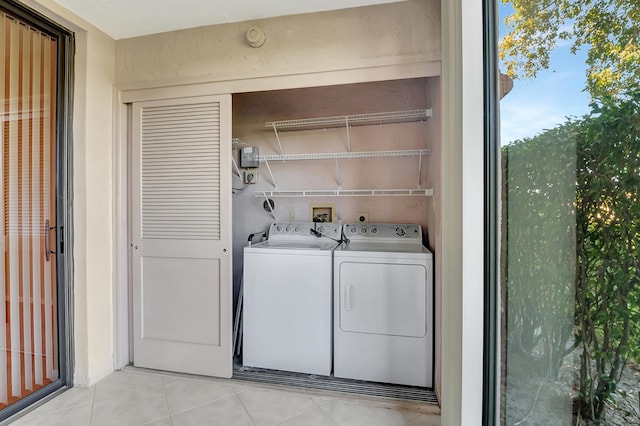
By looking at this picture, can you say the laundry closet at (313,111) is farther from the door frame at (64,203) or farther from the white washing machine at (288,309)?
the door frame at (64,203)

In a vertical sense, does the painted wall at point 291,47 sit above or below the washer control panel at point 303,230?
above

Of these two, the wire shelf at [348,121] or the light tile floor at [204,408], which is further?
the wire shelf at [348,121]

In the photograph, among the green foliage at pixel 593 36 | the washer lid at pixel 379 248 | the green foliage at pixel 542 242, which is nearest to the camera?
the green foliage at pixel 593 36

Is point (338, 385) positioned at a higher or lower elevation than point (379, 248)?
lower

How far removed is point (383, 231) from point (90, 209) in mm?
2269

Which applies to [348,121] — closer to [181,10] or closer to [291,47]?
[291,47]

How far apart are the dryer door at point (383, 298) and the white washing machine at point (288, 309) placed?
0.15m

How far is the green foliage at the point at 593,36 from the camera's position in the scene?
58 cm

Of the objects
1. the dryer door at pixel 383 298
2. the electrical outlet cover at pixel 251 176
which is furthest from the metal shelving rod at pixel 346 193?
the dryer door at pixel 383 298

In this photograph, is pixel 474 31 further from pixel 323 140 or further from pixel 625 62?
pixel 323 140

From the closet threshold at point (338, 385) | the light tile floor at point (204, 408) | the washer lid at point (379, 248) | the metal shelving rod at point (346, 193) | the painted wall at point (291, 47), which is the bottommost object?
the light tile floor at point (204, 408)

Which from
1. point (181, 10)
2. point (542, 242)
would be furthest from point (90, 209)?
point (542, 242)

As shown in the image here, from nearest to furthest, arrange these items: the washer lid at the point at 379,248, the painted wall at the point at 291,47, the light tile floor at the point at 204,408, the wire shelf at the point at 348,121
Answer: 1. the light tile floor at the point at 204,408
2. the painted wall at the point at 291,47
3. the washer lid at the point at 379,248
4. the wire shelf at the point at 348,121

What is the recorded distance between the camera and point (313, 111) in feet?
9.03
